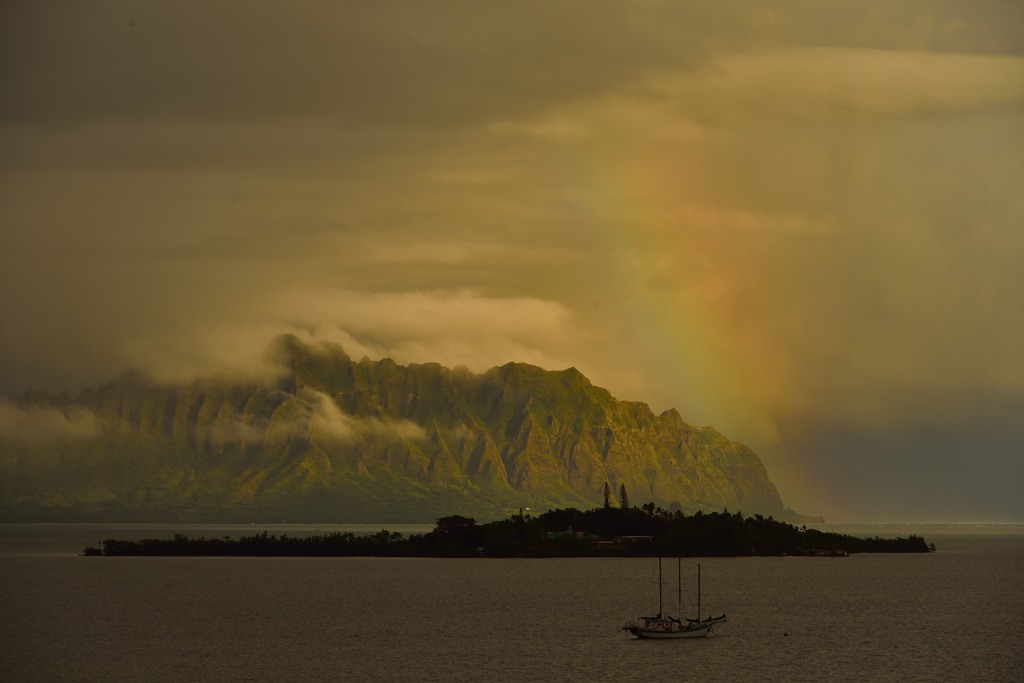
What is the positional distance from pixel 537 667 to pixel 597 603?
71312 millimetres

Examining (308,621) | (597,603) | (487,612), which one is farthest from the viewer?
(597,603)

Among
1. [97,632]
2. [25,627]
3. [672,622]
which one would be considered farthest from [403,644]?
[25,627]

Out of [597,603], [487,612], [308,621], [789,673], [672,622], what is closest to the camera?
[789,673]

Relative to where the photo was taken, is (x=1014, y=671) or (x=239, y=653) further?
(x=239, y=653)

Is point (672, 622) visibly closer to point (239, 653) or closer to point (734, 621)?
point (734, 621)

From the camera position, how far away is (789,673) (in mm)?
117375

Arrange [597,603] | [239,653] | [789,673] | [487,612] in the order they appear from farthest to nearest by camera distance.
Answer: [597,603]
[487,612]
[239,653]
[789,673]

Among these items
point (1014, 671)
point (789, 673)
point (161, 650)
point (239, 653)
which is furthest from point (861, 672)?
point (161, 650)

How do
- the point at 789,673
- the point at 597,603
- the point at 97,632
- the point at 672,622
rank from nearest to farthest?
the point at 789,673
the point at 672,622
the point at 97,632
the point at 597,603

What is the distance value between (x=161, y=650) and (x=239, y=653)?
9098mm

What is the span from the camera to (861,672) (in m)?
119

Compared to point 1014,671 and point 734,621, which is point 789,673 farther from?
point 734,621

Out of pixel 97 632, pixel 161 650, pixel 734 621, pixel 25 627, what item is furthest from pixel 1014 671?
pixel 25 627

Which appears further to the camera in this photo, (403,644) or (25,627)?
(25,627)
